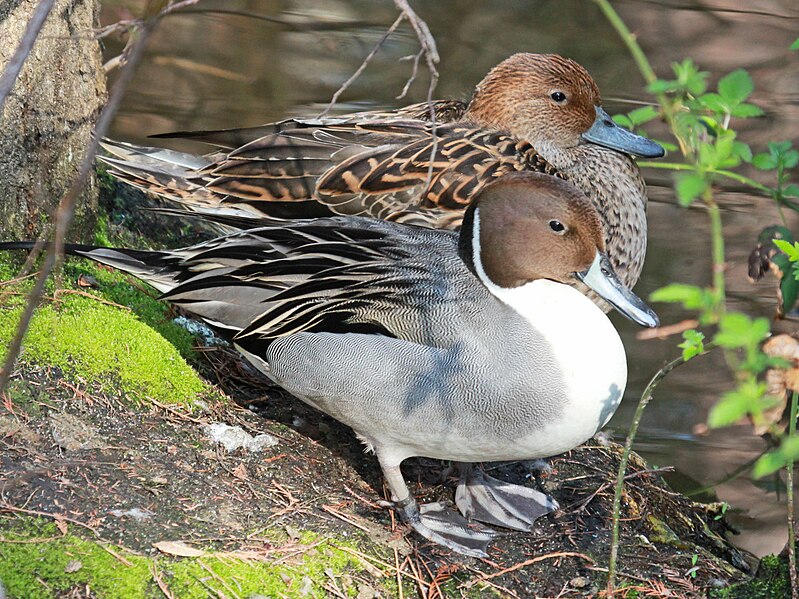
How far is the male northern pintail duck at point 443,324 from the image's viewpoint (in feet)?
10.9

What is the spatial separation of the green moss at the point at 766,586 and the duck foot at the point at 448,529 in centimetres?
78

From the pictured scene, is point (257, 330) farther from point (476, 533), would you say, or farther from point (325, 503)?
point (476, 533)

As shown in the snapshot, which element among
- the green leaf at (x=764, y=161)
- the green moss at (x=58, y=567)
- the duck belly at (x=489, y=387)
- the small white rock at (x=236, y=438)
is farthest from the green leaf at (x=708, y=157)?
the small white rock at (x=236, y=438)

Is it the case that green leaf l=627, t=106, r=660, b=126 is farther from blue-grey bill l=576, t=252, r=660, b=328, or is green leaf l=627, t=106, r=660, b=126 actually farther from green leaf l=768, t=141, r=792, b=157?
blue-grey bill l=576, t=252, r=660, b=328

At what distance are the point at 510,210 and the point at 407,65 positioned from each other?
504cm

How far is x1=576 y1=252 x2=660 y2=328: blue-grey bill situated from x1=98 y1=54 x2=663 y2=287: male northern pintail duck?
2.57 ft

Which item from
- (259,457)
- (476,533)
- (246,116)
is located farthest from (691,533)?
(246,116)

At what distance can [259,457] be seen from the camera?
3.69 metres

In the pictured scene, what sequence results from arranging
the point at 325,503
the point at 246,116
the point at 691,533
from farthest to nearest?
the point at 246,116 → the point at 691,533 → the point at 325,503

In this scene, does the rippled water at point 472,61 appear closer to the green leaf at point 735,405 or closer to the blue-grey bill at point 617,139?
the blue-grey bill at point 617,139

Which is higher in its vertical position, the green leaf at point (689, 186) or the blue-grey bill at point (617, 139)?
the green leaf at point (689, 186)

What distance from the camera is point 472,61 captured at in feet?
27.0

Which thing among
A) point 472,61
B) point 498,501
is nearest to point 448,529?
point 498,501

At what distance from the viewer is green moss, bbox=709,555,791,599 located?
3402 mm
